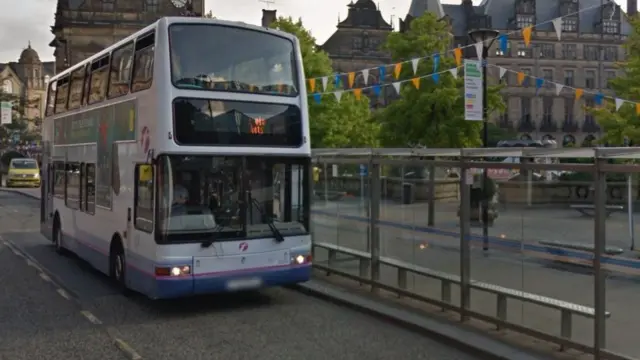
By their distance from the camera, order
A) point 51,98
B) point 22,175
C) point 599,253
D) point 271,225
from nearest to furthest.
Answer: point 599,253
point 271,225
point 51,98
point 22,175

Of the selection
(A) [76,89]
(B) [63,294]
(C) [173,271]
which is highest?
(A) [76,89]

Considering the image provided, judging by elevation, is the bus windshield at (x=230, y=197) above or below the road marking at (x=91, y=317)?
above

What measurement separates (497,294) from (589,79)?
8476 cm

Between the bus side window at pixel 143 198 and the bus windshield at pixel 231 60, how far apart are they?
1.38 meters

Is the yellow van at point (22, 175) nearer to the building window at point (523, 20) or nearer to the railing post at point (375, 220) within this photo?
the railing post at point (375, 220)

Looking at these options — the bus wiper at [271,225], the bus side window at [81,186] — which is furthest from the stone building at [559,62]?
the bus wiper at [271,225]

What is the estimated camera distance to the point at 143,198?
34.0 feet

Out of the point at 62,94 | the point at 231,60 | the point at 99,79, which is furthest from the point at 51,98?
the point at 231,60

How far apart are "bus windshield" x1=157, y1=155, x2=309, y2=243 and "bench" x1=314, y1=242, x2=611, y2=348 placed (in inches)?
60.4

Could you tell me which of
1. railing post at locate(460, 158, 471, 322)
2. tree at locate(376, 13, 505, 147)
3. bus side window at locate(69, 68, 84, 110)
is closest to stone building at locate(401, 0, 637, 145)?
tree at locate(376, 13, 505, 147)

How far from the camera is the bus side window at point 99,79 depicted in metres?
12.5

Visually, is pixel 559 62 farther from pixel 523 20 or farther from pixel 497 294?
pixel 497 294

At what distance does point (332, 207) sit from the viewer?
12883 millimetres

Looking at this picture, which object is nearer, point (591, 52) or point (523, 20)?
point (591, 52)
